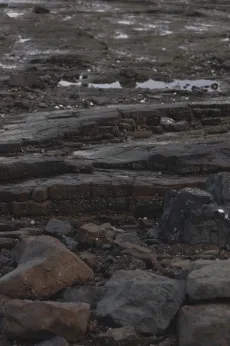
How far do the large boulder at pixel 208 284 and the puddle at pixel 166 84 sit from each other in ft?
34.7

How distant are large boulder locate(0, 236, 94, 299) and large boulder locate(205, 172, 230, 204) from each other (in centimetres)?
188

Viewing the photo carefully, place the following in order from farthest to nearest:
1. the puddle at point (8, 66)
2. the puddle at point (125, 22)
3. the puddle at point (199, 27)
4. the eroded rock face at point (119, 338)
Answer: the puddle at point (125, 22) < the puddle at point (199, 27) < the puddle at point (8, 66) < the eroded rock face at point (119, 338)

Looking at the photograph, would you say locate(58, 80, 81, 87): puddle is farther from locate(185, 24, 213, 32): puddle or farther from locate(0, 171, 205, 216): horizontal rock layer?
locate(185, 24, 213, 32): puddle

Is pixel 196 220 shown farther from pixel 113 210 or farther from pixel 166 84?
pixel 166 84

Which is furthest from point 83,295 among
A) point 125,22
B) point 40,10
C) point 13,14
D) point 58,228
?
point 40,10

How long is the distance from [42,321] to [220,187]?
3.02 metres

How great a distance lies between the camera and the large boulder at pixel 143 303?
Result: 4.88 m

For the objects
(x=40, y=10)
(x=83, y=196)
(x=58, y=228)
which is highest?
(x=58, y=228)

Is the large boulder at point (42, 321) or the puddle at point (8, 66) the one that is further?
the puddle at point (8, 66)

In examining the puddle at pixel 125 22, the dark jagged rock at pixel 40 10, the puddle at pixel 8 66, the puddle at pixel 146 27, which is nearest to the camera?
the puddle at pixel 8 66

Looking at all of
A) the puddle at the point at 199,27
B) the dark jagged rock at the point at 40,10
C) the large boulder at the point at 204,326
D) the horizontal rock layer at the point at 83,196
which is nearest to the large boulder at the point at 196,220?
the horizontal rock layer at the point at 83,196

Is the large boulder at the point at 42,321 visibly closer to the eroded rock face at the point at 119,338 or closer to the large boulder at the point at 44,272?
the eroded rock face at the point at 119,338

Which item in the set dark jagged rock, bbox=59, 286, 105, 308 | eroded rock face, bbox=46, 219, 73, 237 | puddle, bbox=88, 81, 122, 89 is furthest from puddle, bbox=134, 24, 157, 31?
dark jagged rock, bbox=59, 286, 105, 308

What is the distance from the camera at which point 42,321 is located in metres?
4.68
